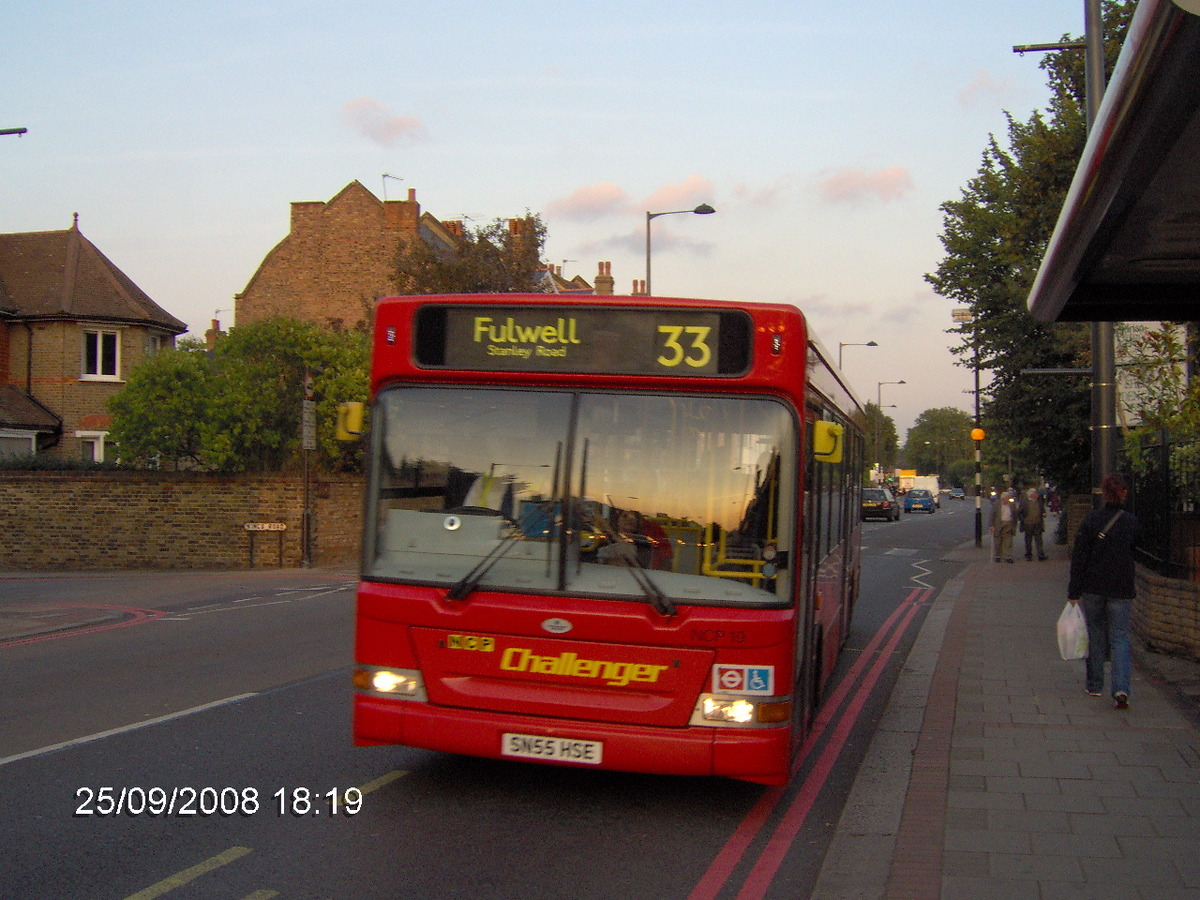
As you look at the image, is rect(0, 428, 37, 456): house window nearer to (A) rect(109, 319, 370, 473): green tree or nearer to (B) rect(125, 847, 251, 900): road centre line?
(A) rect(109, 319, 370, 473): green tree

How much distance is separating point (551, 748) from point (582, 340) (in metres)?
2.12

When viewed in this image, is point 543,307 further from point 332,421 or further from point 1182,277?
point 332,421

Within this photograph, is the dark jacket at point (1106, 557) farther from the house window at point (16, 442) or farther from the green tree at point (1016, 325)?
the house window at point (16, 442)

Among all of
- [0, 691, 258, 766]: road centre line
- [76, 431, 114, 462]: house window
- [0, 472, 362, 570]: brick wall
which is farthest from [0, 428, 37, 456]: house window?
[0, 691, 258, 766]: road centre line

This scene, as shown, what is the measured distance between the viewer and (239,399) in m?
26.8

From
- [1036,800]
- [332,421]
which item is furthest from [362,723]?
[332,421]

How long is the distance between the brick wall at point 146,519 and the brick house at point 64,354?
8.16m

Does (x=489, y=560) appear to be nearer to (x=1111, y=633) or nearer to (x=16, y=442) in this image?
(x=1111, y=633)

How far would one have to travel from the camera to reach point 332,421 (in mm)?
27484

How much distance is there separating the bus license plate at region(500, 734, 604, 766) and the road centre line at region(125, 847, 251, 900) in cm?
132

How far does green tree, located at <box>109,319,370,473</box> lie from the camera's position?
87.8ft

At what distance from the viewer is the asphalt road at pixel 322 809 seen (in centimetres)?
494
